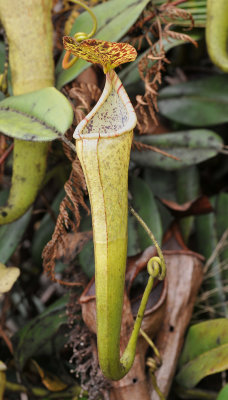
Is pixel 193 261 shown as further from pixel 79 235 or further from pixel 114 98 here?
pixel 114 98

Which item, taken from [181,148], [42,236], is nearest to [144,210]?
[181,148]

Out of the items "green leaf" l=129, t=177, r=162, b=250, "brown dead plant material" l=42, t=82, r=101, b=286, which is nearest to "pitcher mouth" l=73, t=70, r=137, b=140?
"brown dead plant material" l=42, t=82, r=101, b=286

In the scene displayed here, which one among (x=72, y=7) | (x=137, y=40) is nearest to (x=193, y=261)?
(x=137, y=40)

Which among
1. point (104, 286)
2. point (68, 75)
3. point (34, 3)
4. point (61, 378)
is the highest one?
point (34, 3)

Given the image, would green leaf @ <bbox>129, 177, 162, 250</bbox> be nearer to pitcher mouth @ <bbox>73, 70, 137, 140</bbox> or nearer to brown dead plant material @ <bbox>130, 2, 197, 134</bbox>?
brown dead plant material @ <bbox>130, 2, 197, 134</bbox>

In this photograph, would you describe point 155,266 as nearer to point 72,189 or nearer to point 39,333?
point 72,189

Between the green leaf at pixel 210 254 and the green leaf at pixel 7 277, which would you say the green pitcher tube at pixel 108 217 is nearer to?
the green leaf at pixel 7 277

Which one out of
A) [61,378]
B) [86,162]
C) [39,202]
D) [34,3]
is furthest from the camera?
[39,202]

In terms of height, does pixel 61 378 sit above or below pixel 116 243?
below
